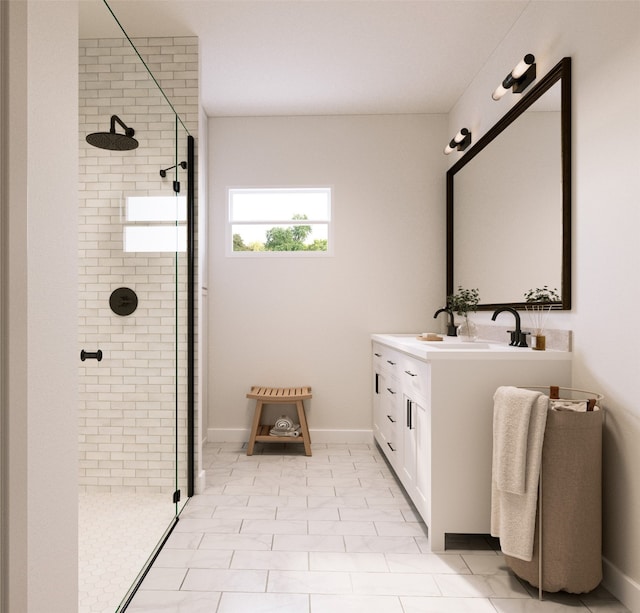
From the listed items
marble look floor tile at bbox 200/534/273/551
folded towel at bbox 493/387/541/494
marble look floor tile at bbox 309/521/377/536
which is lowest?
marble look floor tile at bbox 309/521/377/536

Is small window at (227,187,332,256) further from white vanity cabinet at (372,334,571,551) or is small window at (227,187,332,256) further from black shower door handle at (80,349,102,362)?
black shower door handle at (80,349,102,362)

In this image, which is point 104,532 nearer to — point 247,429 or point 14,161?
point 14,161

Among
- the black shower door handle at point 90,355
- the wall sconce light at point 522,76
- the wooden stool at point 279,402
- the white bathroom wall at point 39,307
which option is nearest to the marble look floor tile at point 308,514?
the wooden stool at point 279,402

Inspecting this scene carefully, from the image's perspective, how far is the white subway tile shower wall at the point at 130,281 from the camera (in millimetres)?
1565

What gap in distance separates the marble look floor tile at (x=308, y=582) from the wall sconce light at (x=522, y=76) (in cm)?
255

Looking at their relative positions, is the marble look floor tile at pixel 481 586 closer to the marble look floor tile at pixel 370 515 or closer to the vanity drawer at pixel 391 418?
the marble look floor tile at pixel 370 515

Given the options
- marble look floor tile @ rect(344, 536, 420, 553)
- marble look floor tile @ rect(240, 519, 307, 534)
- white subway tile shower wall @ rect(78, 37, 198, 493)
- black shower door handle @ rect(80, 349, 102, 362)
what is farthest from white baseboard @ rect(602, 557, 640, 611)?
black shower door handle @ rect(80, 349, 102, 362)

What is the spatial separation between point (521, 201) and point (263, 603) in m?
2.33

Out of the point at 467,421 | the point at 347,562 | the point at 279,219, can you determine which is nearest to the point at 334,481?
the point at 347,562

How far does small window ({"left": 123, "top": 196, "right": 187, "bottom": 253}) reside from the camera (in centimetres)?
205

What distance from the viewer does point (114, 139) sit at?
1.83 m

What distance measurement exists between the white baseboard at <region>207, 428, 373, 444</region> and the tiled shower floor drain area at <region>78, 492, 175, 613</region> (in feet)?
5.73

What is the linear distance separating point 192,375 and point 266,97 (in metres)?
2.22

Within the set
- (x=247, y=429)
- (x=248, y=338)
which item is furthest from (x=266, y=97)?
(x=247, y=429)
